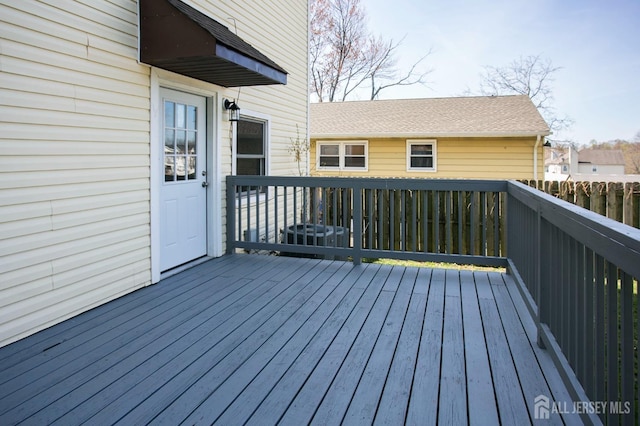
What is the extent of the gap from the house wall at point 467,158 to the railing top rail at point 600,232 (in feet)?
30.8

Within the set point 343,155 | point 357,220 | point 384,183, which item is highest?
point 343,155

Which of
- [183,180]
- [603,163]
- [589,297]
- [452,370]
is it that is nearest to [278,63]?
[183,180]

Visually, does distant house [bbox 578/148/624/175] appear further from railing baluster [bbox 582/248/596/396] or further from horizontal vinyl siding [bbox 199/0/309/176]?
railing baluster [bbox 582/248/596/396]

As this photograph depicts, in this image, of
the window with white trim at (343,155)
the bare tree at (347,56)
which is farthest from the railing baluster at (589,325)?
the bare tree at (347,56)

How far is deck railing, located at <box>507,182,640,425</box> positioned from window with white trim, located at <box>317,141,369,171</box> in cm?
942

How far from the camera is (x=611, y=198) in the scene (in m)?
6.50

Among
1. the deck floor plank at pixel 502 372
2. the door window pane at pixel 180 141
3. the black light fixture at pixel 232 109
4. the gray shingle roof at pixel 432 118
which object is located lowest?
the deck floor plank at pixel 502 372

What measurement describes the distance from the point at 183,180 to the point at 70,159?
156 centimetres

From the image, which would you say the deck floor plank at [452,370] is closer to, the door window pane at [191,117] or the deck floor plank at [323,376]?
the deck floor plank at [323,376]

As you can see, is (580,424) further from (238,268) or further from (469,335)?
(238,268)

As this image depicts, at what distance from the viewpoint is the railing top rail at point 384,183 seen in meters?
4.67

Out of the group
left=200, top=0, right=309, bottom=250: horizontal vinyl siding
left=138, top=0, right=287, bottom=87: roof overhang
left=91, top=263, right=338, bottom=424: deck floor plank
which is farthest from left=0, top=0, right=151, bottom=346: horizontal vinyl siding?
left=200, top=0, right=309, bottom=250: horizontal vinyl siding

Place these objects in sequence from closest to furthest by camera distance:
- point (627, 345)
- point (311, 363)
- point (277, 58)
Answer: point (627, 345) < point (311, 363) < point (277, 58)

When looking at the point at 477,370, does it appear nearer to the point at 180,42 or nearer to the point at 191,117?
the point at 180,42
